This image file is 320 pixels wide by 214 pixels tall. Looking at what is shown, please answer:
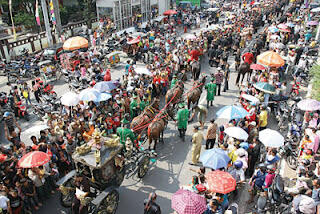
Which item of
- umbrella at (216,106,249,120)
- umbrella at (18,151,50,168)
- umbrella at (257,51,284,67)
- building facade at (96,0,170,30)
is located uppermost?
building facade at (96,0,170,30)

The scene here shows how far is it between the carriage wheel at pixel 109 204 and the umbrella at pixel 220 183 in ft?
8.00

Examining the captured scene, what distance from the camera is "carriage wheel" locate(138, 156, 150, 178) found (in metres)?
7.79

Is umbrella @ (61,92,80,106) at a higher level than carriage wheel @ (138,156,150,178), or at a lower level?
higher

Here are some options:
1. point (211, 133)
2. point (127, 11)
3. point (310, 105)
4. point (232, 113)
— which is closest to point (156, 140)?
point (211, 133)

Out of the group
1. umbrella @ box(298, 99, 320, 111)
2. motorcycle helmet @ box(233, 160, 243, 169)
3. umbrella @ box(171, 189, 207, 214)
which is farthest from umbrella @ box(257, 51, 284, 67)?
umbrella @ box(171, 189, 207, 214)

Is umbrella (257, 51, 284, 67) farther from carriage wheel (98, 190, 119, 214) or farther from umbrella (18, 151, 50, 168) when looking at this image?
umbrella (18, 151, 50, 168)

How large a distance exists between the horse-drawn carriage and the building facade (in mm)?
19541

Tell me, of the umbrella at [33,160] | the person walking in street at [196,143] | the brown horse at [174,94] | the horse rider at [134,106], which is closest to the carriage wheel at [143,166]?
the person walking in street at [196,143]

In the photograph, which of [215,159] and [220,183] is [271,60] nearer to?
[215,159]

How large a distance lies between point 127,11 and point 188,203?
23436mm

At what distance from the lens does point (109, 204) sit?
6.39 metres

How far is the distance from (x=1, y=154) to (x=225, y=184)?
5.96m

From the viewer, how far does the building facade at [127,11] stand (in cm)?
2358

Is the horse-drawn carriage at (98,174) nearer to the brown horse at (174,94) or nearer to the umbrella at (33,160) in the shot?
the umbrella at (33,160)
